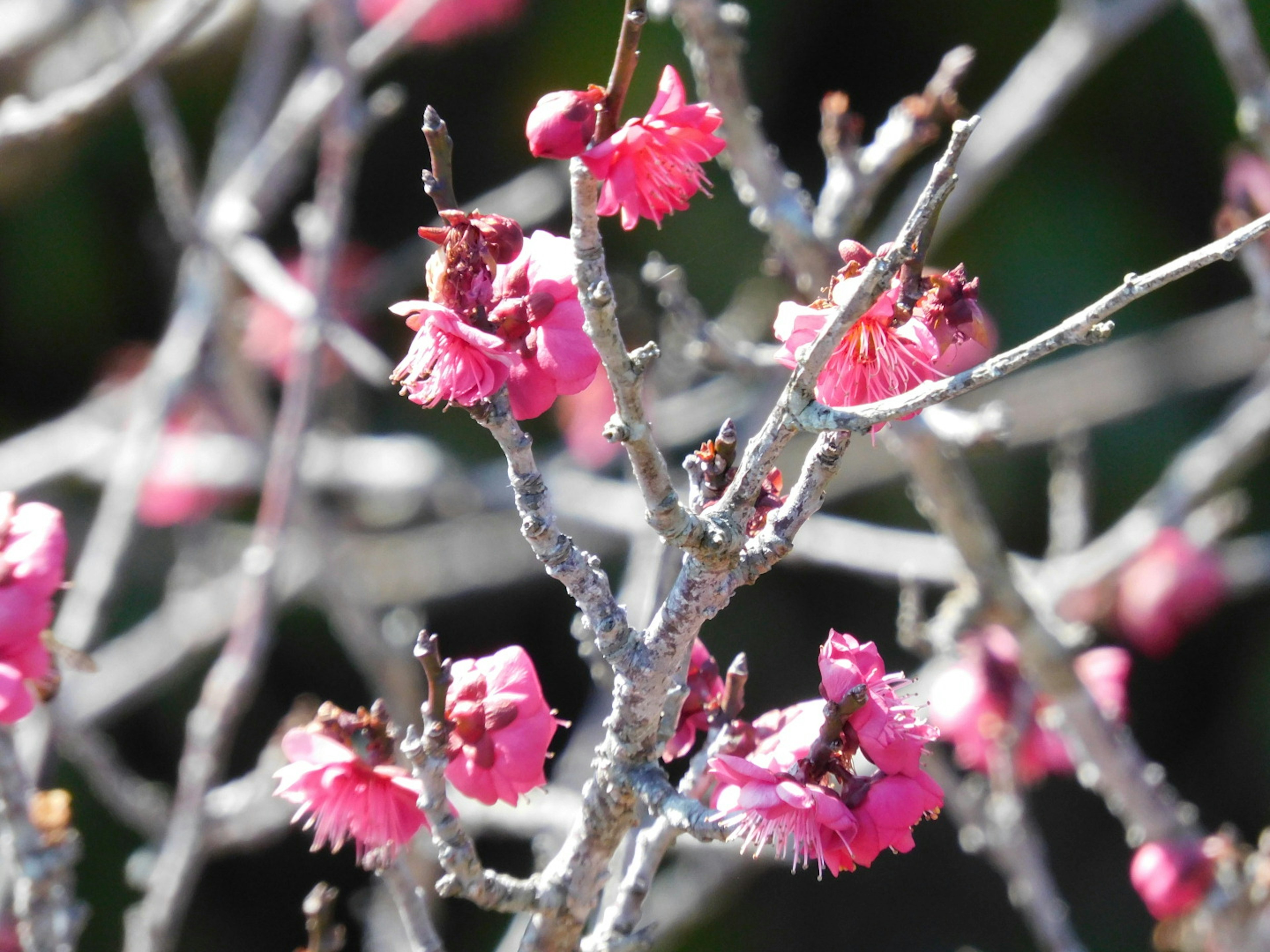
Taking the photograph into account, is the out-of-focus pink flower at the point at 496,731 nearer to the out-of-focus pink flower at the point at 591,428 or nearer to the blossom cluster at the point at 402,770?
the blossom cluster at the point at 402,770

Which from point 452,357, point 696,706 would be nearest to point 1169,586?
point 696,706

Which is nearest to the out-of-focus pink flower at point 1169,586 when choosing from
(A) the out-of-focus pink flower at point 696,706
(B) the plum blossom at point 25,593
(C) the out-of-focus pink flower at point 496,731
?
(A) the out-of-focus pink flower at point 696,706

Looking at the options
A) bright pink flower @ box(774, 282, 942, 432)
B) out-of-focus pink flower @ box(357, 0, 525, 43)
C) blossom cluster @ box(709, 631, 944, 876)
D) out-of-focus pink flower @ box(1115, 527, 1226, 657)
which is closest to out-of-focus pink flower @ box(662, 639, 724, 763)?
blossom cluster @ box(709, 631, 944, 876)

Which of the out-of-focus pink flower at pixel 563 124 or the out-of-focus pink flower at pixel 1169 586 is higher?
the out-of-focus pink flower at pixel 1169 586

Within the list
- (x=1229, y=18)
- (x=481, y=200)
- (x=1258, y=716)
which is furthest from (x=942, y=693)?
(x=1258, y=716)

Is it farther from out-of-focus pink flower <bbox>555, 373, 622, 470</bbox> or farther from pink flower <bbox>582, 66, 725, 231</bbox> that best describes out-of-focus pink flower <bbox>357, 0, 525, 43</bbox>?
pink flower <bbox>582, 66, 725, 231</bbox>

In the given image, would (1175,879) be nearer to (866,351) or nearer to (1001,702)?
(1001,702)

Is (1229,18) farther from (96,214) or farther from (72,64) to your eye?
(96,214)
